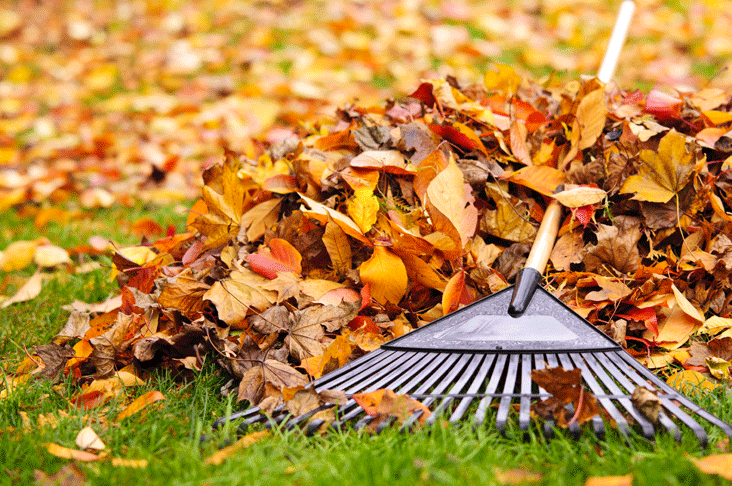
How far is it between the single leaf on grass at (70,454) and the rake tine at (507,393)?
77 centimetres

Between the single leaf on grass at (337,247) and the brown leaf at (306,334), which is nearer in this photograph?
the brown leaf at (306,334)

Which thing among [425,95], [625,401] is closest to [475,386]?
[625,401]

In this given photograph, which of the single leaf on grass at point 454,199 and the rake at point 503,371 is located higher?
the single leaf on grass at point 454,199

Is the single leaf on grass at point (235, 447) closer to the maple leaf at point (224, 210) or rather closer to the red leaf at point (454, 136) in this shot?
the maple leaf at point (224, 210)

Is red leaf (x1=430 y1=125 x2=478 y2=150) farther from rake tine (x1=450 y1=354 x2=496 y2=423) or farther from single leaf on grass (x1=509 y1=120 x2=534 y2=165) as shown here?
rake tine (x1=450 y1=354 x2=496 y2=423)

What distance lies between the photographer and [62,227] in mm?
2615

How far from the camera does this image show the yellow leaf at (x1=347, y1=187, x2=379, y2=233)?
1.54 metres

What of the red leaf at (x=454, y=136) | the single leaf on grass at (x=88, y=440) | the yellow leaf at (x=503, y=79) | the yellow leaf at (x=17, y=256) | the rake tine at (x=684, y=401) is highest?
the yellow leaf at (x=503, y=79)

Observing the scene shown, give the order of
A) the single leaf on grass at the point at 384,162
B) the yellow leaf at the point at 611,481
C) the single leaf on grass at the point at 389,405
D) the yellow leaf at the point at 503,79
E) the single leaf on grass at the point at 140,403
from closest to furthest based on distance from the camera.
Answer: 1. the yellow leaf at the point at 611,481
2. the single leaf on grass at the point at 389,405
3. the single leaf on grass at the point at 140,403
4. the single leaf on grass at the point at 384,162
5. the yellow leaf at the point at 503,79

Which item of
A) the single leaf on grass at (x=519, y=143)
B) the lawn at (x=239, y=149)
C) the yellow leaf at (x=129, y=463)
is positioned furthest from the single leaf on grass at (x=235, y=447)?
the single leaf on grass at (x=519, y=143)

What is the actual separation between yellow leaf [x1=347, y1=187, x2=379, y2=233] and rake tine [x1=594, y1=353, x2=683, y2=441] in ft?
2.09

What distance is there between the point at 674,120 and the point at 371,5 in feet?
11.1

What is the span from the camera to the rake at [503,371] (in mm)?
1122

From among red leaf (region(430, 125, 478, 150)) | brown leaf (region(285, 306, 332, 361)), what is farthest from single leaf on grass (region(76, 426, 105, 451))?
red leaf (region(430, 125, 478, 150))
